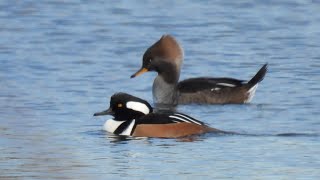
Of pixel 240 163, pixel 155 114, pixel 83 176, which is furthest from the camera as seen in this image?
pixel 155 114

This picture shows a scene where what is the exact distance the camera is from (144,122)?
13.8 metres

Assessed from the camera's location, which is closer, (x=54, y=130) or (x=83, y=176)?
(x=83, y=176)

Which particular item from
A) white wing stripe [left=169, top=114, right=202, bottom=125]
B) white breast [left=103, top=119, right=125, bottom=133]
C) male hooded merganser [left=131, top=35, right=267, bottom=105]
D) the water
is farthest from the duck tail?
white breast [left=103, top=119, right=125, bottom=133]

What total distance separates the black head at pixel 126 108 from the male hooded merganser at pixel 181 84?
7.67 feet

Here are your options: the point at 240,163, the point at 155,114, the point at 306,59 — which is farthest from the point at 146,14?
the point at 240,163

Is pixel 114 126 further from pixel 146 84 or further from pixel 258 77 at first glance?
pixel 146 84

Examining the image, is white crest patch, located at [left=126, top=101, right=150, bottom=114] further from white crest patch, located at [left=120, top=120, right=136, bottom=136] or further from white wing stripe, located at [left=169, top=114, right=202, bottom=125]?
white wing stripe, located at [left=169, top=114, right=202, bottom=125]

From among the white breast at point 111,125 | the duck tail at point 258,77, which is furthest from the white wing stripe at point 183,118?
the duck tail at point 258,77

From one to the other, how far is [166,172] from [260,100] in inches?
203

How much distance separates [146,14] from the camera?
74.6ft

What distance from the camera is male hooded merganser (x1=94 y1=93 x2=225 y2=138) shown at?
13.6m

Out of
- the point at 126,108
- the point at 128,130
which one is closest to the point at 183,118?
the point at 128,130

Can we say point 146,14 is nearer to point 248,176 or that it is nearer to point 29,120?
point 29,120

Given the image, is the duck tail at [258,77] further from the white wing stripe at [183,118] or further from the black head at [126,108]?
the white wing stripe at [183,118]
